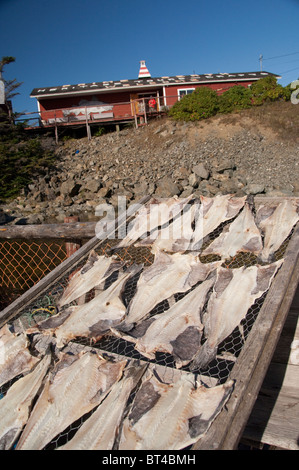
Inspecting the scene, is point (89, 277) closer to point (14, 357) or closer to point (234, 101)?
point (14, 357)

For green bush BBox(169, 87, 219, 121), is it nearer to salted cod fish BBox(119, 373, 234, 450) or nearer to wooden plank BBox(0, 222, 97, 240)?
wooden plank BBox(0, 222, 97, 240)

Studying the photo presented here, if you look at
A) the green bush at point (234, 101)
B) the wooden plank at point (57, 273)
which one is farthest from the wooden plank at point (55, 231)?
the green bush at point (234, 101)

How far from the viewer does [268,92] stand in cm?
2625

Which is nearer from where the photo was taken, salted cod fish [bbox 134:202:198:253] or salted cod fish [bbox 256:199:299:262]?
salted cod fish [bbox 256:199:299:262]

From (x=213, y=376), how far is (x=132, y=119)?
98.4 feet

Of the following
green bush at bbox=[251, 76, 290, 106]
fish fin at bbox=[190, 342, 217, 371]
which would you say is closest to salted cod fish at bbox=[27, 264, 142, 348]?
fish fin at bbox=[190, 342, 217, 371]

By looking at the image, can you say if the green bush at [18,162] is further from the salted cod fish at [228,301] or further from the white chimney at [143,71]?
the salted cod fish at [228,301]

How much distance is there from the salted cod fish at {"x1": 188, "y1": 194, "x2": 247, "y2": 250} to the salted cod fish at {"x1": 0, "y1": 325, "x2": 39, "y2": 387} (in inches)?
74.2

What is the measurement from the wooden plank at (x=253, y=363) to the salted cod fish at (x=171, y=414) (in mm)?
51

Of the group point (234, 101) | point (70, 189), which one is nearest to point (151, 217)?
point (70, 189)

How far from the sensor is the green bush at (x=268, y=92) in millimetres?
26344

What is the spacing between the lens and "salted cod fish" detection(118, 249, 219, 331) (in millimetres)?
2696

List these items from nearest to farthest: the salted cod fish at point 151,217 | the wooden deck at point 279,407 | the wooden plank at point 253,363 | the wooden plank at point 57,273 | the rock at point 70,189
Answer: the wooden plank at point 253,363, the wooden deck at point 279,407, the wooden plank at point 57,273, the salted cod fish at point 151,217, the rock at point 70,189
